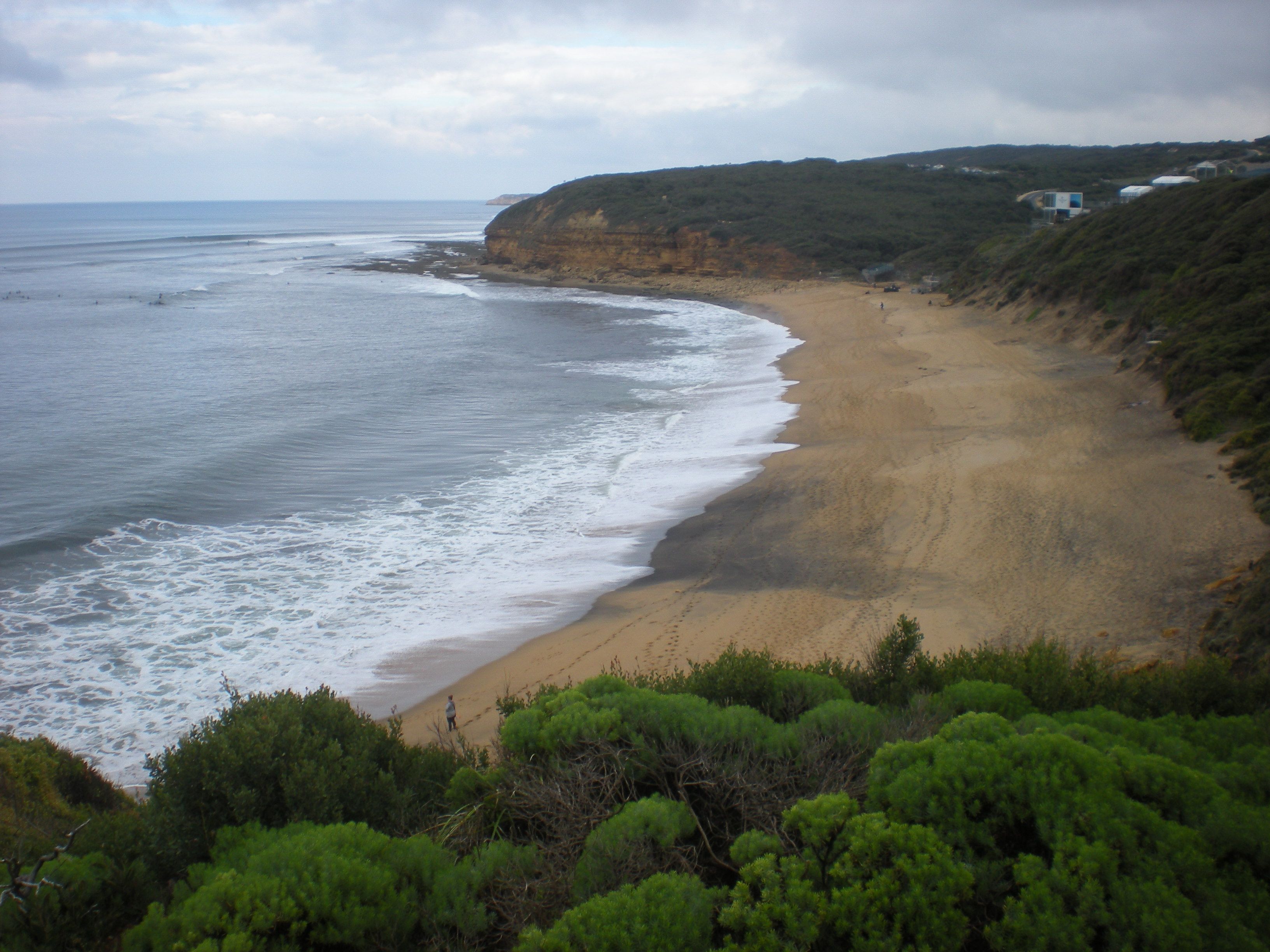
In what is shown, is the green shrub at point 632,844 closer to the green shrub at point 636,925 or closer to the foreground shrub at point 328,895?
the green shrub at point 636,925

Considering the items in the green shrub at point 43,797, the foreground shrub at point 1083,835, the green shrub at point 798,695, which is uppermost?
the foreground shrub at point 1083,835

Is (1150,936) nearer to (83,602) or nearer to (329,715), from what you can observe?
(329,715)

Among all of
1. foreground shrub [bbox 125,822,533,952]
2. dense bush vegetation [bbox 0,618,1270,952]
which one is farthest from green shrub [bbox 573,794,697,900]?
foreground shrub [bbox 125,822,533,952]

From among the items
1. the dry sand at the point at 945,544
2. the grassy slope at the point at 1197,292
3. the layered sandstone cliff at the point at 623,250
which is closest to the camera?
the dry sand at the point at 945,544

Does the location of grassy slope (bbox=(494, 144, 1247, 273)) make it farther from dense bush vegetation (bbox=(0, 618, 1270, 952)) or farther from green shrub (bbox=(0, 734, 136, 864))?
green shrub (bbox=(0, 734, 136, 864))

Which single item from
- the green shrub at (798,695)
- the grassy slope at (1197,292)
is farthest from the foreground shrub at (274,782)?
the grassy slope at (1197,292)

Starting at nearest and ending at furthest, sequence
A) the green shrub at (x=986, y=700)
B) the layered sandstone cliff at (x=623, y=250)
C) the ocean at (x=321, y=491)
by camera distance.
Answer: the green shrub at (x=986, y=700)
the ocean at (x=321, y=491)
the layered sandstone cliff at (x=623, y=250)

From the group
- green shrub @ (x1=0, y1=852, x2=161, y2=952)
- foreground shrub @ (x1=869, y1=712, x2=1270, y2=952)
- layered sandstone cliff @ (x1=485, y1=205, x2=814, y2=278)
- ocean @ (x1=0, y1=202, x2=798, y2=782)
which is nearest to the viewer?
foreground shrub @ (x1=869, y1=712, x2=1270, y2=952)
